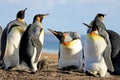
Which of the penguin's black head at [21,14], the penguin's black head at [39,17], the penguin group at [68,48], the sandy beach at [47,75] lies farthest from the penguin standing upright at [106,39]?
the penguin's black head at [21,14]

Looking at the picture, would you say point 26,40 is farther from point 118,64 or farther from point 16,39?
point 118,64

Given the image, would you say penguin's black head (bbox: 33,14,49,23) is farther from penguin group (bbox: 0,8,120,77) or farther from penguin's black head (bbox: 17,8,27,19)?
penguin's black head (bbox: 17,8,27,19)

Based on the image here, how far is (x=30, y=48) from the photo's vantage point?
32.8 ft

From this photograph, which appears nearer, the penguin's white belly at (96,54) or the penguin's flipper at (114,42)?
the penguin's white belly at (96,54)

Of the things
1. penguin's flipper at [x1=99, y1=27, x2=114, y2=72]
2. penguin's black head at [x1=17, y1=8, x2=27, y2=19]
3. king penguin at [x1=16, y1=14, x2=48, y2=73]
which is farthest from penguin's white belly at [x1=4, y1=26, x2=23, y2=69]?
penguin's flipper at [x1=99, y1=27, x2=114, y2=72]

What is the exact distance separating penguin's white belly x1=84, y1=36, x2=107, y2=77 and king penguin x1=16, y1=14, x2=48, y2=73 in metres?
1.26

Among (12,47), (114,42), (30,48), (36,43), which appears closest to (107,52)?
(114,42)

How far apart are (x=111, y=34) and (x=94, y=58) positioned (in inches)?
41.1

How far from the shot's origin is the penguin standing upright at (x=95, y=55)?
9.43 meters

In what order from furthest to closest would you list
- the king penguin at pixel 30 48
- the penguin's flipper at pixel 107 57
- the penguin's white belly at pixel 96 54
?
the king penguin at pixel 30 48 → the penguin's flipper at pixel 107 57 → the penguin's white belly at pixel 96 54

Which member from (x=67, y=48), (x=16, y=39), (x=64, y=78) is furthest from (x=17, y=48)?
(x=64, y=78)

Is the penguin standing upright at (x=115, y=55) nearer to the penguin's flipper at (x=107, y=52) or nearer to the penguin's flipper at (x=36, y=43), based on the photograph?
the penguin's flipper at (x=107, y=52)

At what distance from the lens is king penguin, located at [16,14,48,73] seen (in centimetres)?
995

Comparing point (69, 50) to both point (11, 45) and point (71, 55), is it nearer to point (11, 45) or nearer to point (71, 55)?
point (71, 55)
